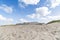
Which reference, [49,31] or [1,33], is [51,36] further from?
[1,33]

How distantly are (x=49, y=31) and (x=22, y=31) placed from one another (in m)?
2.59

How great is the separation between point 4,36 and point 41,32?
11.3 ft

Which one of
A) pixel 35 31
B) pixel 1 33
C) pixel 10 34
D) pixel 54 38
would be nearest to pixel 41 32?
pixel 35 31

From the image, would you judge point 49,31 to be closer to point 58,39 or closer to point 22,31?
point 58,39

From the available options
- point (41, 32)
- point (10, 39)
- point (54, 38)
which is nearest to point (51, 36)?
point (54, 38)

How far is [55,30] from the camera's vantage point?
1224 cm

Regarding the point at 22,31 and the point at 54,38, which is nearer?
the point at 54,38

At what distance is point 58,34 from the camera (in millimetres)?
11570

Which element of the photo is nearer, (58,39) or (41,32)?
(58,39)

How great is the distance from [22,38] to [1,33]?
2.44m

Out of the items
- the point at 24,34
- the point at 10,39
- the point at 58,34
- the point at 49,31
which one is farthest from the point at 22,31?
the point at 58,34

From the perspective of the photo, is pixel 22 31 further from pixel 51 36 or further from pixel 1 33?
pixel 51 36

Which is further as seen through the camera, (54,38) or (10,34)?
(10,34)

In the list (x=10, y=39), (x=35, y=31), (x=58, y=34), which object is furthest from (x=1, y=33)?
(x=58, y=34)
